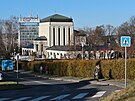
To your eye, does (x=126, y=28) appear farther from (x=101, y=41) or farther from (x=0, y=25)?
(x=0, y=25)

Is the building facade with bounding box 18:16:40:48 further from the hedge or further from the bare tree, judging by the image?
the hedge

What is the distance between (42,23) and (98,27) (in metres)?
38.8

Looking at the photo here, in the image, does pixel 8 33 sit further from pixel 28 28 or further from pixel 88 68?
pixel 88 68

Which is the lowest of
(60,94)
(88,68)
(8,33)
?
(60,94)

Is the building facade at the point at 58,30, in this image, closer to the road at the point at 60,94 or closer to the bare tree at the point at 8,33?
the bare tree at the point at 8,33

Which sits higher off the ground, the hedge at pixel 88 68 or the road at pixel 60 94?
the hedge at pixel 88 68

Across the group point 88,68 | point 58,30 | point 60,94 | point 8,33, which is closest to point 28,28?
point 58,30

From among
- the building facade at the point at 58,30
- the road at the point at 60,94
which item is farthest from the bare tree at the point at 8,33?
the road at the point at 60,94

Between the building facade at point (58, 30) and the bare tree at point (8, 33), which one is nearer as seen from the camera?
the bare tree at point (8, 33)

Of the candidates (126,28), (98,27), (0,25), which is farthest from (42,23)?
(126,28)

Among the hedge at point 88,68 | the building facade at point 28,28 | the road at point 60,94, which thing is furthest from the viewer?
the building facade at point 28,28

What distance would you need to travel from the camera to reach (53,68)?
57.6 meters

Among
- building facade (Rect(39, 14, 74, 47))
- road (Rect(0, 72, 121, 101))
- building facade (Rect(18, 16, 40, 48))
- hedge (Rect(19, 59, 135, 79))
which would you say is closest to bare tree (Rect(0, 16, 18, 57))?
building facade (Rect(39, 14, 74, 47))

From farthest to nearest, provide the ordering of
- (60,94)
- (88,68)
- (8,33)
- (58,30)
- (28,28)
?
(28,28)
(58,30)
(8,33)
(88,68)
(60,94)
